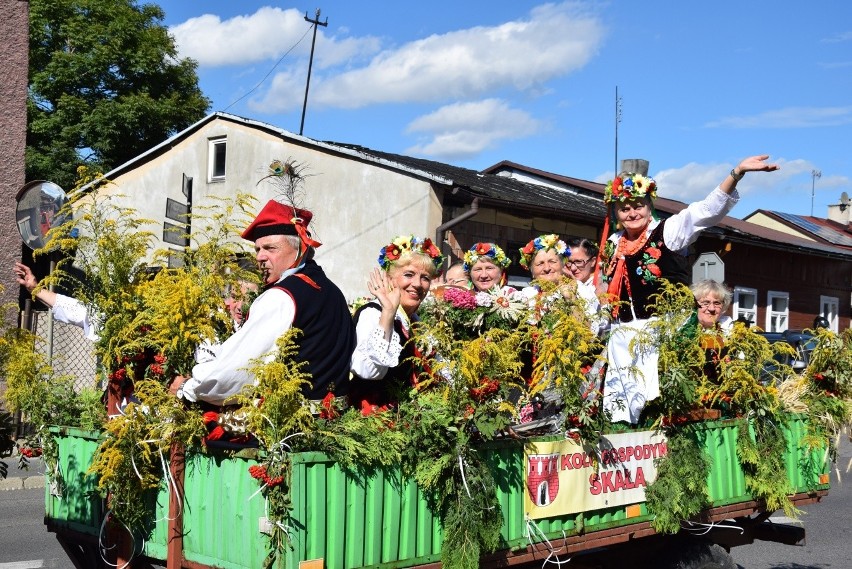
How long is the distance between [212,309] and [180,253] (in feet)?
1.50

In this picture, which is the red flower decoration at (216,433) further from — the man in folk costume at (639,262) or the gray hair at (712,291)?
the gray hair at (712,291)

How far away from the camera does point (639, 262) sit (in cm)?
489

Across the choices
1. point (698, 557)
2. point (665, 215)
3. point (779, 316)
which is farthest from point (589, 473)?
point (779, 316)

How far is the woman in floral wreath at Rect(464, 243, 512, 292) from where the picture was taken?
18.9ft

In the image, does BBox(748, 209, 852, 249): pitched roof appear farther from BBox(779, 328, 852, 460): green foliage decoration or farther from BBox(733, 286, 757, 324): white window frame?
BBox(779, 328, 852, 460): green foliage decoration

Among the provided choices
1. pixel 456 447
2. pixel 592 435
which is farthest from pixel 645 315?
pixel 456 447


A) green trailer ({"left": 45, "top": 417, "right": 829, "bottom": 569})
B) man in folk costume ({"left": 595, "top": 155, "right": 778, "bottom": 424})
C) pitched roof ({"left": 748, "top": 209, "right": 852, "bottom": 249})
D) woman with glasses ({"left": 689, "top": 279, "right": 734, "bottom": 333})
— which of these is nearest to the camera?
green trailer ({"left": 45, "top": 417, "right": 829, "bottom": 569})

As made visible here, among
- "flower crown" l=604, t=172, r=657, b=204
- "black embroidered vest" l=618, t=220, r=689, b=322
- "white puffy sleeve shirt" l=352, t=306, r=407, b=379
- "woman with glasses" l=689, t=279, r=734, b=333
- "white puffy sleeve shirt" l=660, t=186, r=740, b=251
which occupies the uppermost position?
"flower crown" l=604, t=172, r=657, b=204

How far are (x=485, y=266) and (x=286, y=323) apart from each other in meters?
2.56

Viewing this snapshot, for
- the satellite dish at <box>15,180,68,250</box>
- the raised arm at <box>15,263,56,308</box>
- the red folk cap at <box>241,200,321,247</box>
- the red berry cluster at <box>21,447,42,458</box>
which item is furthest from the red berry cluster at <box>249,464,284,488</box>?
the satellite dish at <box>15,180,68,250</box>

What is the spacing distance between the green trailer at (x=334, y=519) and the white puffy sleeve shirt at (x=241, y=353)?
0.22 m

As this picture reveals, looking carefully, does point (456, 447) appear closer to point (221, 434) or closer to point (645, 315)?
point (221, 434)

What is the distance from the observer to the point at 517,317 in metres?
4.66

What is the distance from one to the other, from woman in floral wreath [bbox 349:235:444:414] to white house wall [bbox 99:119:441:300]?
1027 cm
